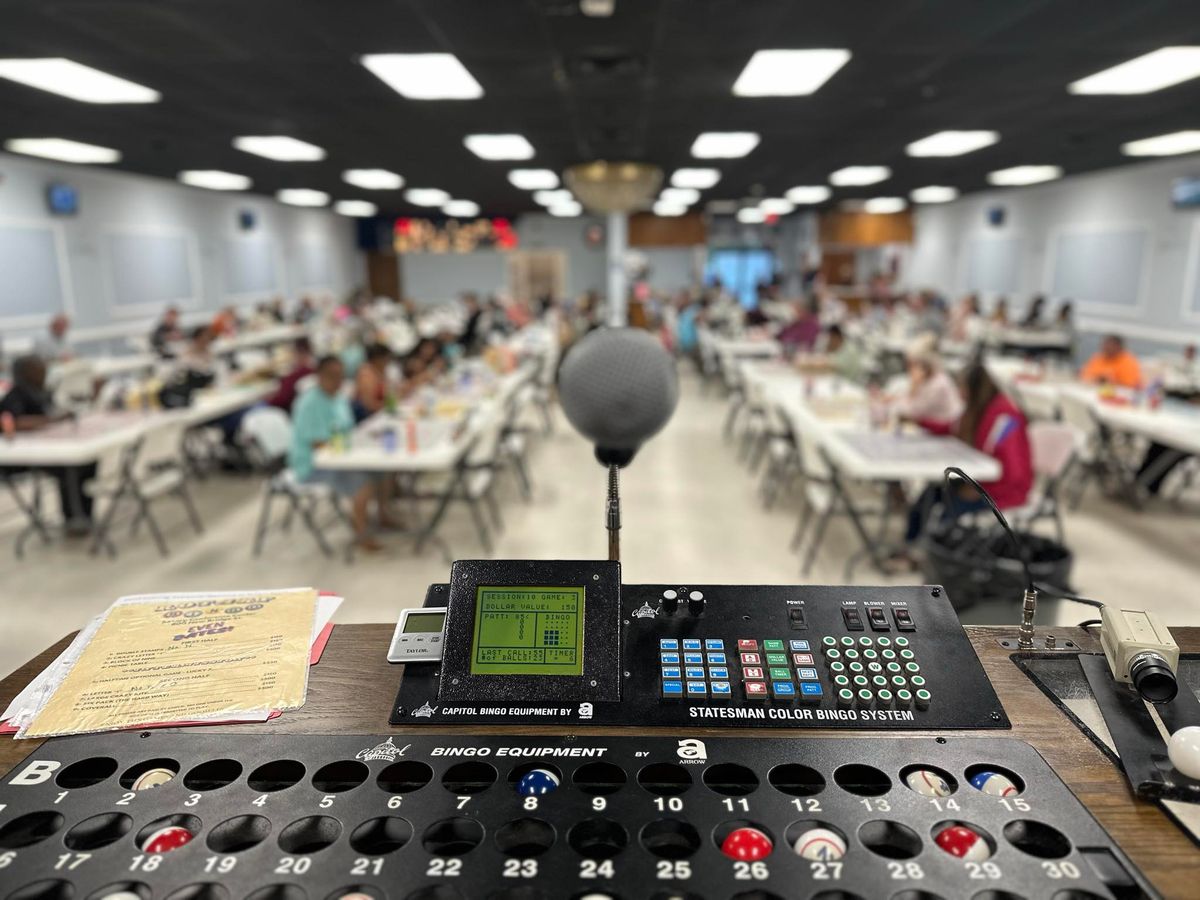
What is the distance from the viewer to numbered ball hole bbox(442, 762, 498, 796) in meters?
0.97

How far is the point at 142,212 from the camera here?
38.1 ft

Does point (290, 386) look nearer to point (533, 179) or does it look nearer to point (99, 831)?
point (99, 831)

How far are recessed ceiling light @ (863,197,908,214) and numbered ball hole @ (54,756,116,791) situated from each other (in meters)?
16.1

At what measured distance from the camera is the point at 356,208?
17219mm

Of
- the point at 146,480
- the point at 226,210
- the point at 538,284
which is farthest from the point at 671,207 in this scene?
the point at 146,480

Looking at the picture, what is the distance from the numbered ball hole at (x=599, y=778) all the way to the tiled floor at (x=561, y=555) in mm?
2750

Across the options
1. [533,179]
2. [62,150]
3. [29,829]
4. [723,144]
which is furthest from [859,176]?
[29,829]

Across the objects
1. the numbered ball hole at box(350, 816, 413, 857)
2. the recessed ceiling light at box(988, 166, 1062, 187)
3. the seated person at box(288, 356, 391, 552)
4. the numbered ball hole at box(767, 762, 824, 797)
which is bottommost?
the seated person at box(288, 356, 391, 552)

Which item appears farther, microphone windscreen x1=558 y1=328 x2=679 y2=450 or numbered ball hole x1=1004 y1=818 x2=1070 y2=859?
microphone windscreen x1=558 y1=328 x2=679 y2=450

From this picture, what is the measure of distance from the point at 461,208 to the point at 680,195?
5.58 m

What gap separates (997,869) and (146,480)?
5566mm

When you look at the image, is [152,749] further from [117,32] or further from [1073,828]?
[117,32]

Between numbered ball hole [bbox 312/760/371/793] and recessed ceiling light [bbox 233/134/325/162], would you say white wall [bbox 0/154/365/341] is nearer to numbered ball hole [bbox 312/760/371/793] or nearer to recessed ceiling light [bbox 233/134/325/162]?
recessed ceiling light [bbox 233/134/325/162]

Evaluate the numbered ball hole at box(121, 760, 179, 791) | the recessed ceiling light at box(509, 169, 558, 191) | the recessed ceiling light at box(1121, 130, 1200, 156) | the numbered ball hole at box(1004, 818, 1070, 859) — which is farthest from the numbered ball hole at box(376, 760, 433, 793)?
the recessed ceiling light at box(509, 169, 558, 191)
